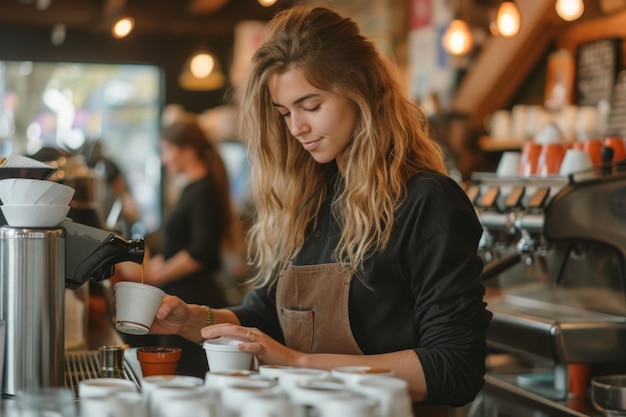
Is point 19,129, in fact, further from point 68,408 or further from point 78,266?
point 68,408

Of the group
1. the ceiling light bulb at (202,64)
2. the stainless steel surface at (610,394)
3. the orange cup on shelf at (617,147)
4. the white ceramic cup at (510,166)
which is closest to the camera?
the stainless steel surface at (610,394)

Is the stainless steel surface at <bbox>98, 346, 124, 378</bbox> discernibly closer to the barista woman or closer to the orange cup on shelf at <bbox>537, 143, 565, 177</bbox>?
the barista woman

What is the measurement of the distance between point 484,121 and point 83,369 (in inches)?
177

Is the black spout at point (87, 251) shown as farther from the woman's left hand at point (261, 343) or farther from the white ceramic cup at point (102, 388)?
the white ceramic cup at point (102, 388)

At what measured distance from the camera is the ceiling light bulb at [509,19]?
4.97 metres

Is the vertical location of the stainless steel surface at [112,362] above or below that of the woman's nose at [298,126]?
below

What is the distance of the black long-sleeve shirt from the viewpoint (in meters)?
1.87

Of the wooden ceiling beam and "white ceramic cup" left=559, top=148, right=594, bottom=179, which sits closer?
"white ceramic cup" left=559, top=148, right=594, bottom=179

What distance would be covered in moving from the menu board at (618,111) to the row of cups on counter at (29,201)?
12.0 ft

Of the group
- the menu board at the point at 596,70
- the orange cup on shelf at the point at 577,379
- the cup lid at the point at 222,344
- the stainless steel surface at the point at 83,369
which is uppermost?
the menu board at the point at 596,70

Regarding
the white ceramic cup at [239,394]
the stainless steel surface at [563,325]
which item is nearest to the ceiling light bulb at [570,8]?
the stainless steel surface at [563,325]

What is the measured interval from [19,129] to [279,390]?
9106 mm

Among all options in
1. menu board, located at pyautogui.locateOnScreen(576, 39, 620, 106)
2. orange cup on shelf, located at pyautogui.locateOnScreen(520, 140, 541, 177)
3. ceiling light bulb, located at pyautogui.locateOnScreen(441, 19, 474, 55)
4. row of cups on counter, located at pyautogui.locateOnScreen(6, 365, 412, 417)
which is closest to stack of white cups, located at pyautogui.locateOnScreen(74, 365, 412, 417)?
row of cups on counter, located at pyautogui.locateOnScreen(6, 365, 412, 417)

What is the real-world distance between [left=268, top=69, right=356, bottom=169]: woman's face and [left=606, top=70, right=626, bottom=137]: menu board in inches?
120
